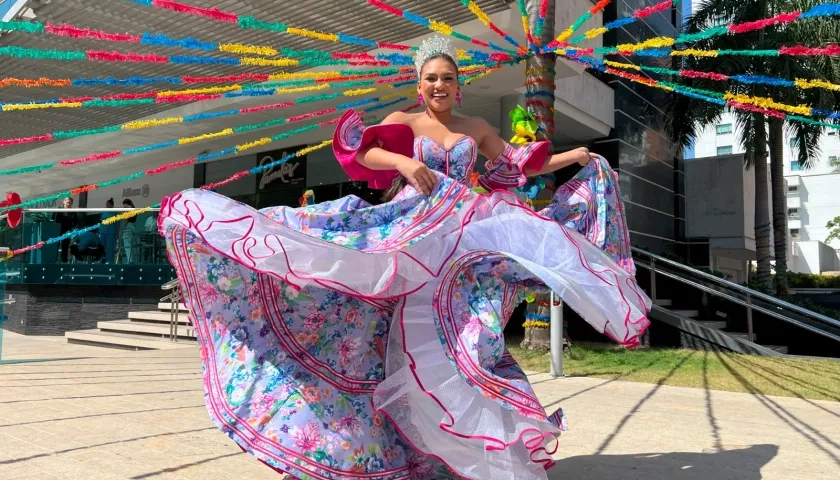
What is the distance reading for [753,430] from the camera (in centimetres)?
457

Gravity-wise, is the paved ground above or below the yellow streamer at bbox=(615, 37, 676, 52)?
A: below

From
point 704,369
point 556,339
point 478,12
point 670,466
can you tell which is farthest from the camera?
point 704,369

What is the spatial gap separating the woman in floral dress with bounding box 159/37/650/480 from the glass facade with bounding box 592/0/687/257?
40.9 feet

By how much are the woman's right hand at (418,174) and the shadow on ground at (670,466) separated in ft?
5.31

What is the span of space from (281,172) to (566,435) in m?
15.3

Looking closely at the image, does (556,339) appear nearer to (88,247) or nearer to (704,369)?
(704,369)

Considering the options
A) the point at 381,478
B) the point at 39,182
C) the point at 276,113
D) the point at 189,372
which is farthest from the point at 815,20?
the point at 39,182

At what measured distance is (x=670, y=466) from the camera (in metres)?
3.51

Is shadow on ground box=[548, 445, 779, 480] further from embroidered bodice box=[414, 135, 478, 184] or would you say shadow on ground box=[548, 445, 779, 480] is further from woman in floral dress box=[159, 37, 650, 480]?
embroidered bodice box=[414, 135, 478, 184]

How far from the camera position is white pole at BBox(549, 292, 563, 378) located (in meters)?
7.12

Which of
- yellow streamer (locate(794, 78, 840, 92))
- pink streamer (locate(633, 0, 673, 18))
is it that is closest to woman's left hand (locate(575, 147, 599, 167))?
yellow streamer (locate(794, 78, 840, 92))

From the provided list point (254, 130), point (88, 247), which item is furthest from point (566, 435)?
point (88, 247)

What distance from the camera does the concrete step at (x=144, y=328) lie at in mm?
11062

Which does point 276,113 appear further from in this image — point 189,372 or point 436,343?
point 436,343
